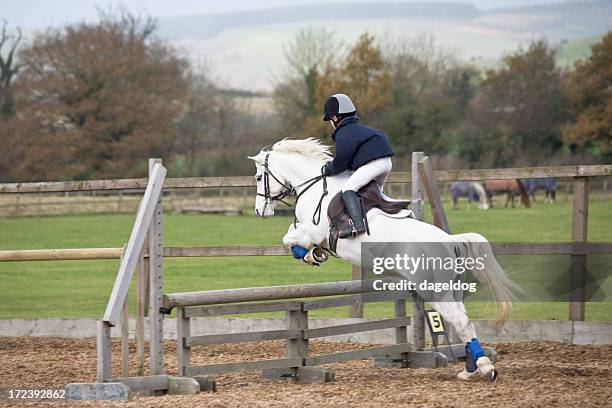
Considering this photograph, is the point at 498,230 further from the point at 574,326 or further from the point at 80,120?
the point at 80,120

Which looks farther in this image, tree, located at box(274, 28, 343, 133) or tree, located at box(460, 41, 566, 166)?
tree, located at box(274, 28, 343, 133)

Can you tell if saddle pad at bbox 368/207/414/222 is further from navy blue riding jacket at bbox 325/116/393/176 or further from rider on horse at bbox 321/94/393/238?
navy blue riding jacket at bbox 325/116/393/176

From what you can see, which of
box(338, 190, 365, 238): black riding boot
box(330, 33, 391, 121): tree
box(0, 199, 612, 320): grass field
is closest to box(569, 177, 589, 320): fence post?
box(0, 199, 612, 320): grass field

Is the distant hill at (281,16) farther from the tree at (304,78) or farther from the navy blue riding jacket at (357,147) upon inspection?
the navy blue riding jacket at (357,147)

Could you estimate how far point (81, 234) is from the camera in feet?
76.9

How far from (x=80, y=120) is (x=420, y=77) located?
64.1 feet

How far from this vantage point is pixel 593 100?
136 ft

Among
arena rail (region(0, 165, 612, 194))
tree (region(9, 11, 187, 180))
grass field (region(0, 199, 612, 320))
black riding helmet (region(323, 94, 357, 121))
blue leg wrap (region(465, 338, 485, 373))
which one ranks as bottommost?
grass field (region(0, 199, 612, 320))

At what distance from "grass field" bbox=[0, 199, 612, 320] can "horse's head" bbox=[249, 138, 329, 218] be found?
6.60 feet

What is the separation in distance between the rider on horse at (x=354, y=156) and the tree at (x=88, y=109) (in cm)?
3552

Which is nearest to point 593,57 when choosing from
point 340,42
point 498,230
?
point 340,42

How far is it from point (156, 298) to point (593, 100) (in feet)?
127

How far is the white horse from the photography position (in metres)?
6.38

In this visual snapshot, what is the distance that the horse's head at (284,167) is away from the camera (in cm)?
744
